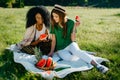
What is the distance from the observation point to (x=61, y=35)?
371 inches

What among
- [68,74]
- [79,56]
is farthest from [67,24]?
[68,74]

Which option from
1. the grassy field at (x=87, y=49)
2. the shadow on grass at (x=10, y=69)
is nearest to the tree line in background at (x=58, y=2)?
the grassy field at (x=87, y=49)

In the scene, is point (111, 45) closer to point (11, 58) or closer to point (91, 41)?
point (91, 41)

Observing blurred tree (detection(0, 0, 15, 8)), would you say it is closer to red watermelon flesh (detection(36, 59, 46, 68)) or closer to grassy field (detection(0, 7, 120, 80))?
grassy field (detection(0, 7, 120, 80))

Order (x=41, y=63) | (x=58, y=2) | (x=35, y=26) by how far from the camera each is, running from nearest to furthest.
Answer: (x=41, y=63) < (x=35, y=26) < (x=58, y=2)

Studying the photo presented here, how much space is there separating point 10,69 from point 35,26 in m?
2.02

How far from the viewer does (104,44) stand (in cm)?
1079

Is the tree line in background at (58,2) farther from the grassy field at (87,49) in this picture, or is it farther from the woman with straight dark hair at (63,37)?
the woman with straight dark hair at (63,37)

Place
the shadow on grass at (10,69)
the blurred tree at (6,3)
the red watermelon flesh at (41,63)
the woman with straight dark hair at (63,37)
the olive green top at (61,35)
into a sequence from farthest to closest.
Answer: the blurred tree at (6,3), the olive green top at (61,35), the woman with straight dark hair at (63,37), the red watermelon flesh at (41,63), the shadow on grass at (10,69)

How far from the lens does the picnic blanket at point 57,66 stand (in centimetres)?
794

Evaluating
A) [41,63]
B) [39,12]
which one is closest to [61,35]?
[39,12]

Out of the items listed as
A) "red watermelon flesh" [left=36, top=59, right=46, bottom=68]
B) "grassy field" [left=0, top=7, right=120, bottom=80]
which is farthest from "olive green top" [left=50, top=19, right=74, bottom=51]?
"red watermelon flesh" [left=36, top=59, right=46, bottom=68]

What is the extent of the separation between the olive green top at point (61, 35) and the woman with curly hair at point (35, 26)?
0.53 metres

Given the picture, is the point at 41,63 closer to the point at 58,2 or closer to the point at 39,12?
the point at 39,12
